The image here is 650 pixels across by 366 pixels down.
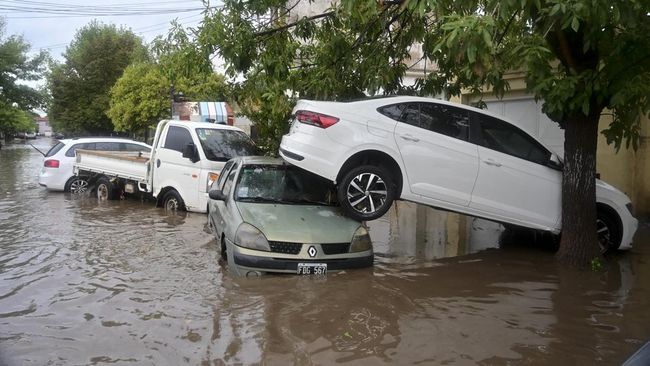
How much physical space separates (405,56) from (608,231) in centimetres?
426

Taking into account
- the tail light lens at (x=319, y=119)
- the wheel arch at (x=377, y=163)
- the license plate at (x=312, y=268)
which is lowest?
the license plate at (x=312, y=268)

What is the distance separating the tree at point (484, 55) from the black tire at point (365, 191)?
65.4 inches

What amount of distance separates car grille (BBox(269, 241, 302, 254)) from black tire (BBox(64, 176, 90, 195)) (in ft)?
33.0

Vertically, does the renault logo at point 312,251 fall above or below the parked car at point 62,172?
below

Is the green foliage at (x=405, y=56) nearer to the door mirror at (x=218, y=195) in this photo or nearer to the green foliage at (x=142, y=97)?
the door mirror at (x=218, y=195)

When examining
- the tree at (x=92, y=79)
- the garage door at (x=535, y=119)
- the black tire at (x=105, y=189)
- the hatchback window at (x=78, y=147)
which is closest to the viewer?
the garage door at (x=535, y=119)

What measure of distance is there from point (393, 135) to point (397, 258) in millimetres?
1919

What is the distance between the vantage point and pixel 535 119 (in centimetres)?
1259

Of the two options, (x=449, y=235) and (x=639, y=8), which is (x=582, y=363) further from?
(x=449, y=235)

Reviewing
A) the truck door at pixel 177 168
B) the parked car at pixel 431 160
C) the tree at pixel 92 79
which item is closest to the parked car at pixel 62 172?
the truck door at pixel 177 168

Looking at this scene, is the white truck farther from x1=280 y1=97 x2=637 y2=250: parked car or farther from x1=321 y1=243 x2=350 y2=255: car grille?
x1=321 y1=243 x2=350 y2=255: car grille

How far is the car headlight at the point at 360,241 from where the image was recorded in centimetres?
686

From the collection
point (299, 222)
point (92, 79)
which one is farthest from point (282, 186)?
point (92, 79)

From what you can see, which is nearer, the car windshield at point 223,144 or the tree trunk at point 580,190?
the tree trunk at point 580,190
